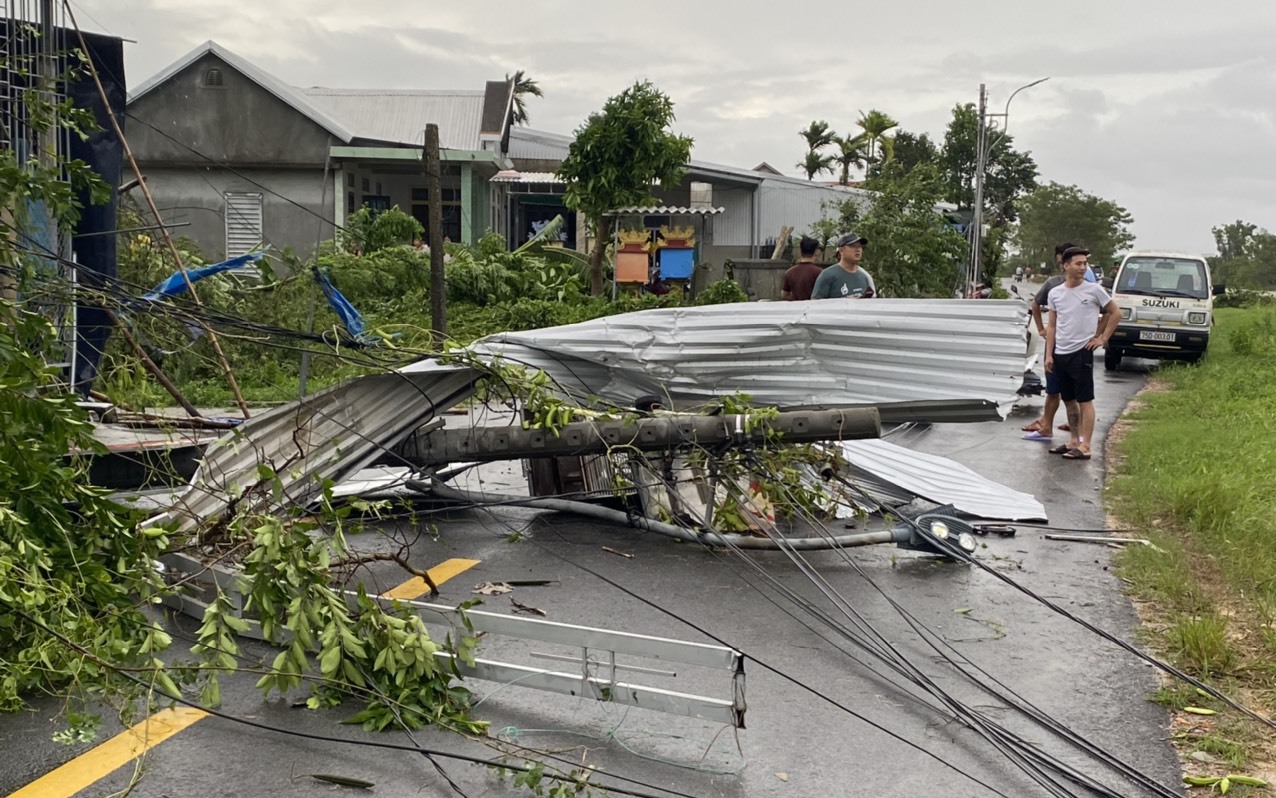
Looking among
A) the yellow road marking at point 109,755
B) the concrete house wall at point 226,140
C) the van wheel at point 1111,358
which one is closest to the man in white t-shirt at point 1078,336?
the yellow road marking at point 109,755

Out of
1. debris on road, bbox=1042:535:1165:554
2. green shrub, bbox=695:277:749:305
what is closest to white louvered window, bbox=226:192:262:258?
green shrub, bbox=695:277:749:305

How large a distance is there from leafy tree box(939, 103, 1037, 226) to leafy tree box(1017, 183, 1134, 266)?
6944 millimetres

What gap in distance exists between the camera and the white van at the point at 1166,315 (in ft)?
68.0

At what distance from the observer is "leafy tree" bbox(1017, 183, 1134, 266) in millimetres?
75062

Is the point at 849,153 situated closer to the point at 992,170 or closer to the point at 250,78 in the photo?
the point at 992,170

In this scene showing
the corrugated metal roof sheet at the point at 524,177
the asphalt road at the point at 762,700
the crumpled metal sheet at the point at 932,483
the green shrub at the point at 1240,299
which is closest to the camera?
the asphalt road at the point at 762,700

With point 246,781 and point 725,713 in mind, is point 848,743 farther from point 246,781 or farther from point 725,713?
point 246,781

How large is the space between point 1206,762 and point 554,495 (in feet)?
14.8

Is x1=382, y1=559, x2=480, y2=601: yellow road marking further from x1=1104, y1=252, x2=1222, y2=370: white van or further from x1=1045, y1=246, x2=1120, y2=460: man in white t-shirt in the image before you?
x1=1104, y1=252, x2=1222, y2=370: white van

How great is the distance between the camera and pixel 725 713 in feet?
12.5

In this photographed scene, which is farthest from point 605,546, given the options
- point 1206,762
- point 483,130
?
point 483,130

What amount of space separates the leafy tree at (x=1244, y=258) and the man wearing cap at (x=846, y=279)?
67.2 m

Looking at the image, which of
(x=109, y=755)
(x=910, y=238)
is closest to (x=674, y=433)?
(x=109, y=755)

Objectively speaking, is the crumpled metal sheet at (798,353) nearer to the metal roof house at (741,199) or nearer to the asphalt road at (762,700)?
the asphalt road at (762,700)
